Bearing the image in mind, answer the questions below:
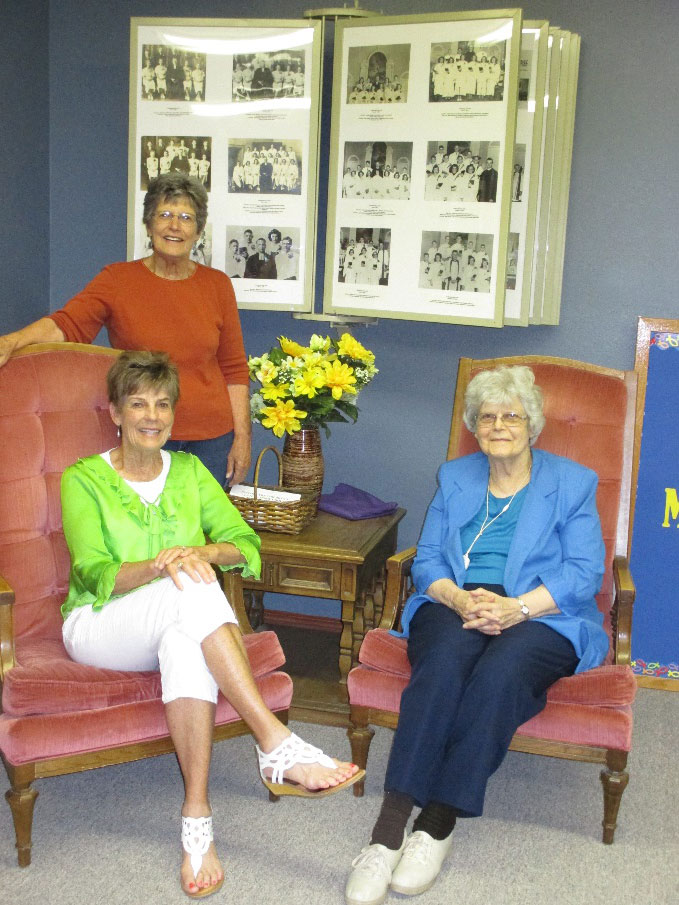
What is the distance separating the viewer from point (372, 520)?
3.14m

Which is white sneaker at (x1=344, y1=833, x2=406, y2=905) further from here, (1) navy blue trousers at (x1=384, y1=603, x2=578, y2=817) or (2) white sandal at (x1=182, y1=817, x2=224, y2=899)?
(2) white sandal at (x1=182, y1=817, x2=224, y2=899)

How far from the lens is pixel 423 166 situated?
317 centimetres

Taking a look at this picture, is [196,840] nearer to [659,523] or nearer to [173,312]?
[173,312]

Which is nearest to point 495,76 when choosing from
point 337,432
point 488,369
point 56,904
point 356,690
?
point 488,369

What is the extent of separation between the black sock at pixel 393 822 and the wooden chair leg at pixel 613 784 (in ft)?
1.69

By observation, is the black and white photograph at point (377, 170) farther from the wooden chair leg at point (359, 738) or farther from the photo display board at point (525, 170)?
the wooden chair leg at point (359, 738)

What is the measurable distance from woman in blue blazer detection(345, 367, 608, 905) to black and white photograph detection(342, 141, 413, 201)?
962 mm

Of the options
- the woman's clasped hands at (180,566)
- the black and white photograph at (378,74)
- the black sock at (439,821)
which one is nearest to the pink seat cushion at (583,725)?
the black sock at (439,821)

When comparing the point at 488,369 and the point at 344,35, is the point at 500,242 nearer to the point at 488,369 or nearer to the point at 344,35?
the point at 488,369

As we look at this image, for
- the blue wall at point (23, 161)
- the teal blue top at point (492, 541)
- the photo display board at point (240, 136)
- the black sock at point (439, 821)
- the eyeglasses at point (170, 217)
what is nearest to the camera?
the black sock at point (439, 821)

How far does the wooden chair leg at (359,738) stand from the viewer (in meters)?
2.43

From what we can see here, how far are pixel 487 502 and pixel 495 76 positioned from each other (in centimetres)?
147

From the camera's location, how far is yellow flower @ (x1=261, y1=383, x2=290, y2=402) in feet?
9.53

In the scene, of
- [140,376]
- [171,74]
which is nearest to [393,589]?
[140,376]
